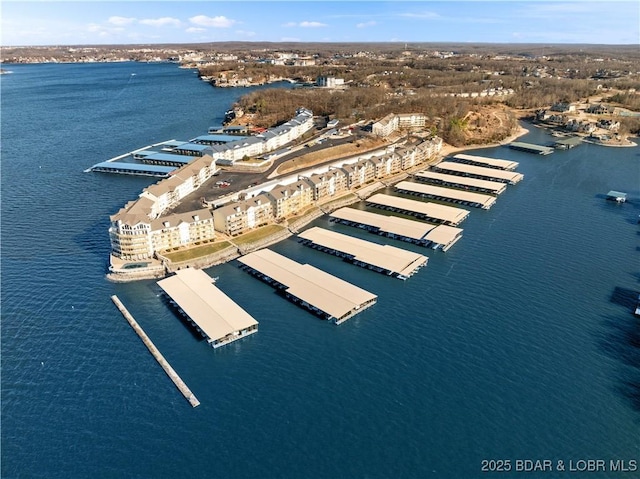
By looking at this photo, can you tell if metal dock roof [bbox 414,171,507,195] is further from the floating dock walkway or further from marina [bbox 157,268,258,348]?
marina [bbox 157,268,258,348]

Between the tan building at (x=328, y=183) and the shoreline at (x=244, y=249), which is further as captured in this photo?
the tan building at (x=328, y=183)

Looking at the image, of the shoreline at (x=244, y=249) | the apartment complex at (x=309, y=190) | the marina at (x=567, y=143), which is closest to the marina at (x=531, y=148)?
the marina at (x=567, y=143)

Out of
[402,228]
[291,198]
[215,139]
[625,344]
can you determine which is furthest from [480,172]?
[215,139]

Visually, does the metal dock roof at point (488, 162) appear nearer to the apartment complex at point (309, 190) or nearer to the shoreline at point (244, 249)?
the apartment complex at point (309, 190)

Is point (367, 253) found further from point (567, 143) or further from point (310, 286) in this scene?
point (567, 143)

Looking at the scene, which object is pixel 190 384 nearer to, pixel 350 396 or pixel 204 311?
pixel 204 311

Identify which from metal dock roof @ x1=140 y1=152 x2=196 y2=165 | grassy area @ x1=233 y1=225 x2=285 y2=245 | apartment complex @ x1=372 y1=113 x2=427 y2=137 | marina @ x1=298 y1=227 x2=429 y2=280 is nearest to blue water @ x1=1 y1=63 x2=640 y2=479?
marina @ x1=298 y1=227 x2=429 y2=280
